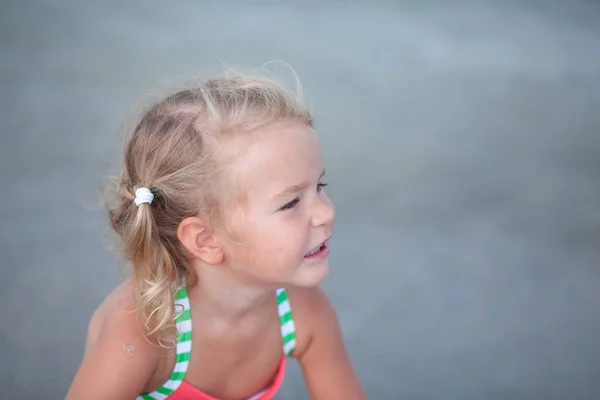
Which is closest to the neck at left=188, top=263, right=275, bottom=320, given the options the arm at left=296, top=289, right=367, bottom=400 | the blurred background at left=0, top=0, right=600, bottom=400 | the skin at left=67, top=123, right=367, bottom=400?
the skin at left=67, top=123, right=367, bottom=400

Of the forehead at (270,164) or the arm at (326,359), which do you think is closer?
the forehead at (270,164)

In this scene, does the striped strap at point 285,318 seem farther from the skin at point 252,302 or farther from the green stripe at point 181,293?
the green stripe at point 181,293

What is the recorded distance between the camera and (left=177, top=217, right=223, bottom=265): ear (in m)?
1.10

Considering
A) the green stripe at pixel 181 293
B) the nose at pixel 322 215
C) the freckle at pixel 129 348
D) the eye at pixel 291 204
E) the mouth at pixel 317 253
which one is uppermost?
the eye at pixel 291 204

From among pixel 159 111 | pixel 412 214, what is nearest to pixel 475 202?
pixel 412 214

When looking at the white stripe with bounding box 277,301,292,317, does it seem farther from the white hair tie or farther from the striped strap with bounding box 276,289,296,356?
the white hair tie

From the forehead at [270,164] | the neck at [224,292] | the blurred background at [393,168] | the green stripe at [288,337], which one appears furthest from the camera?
the blurred background at [393,168]

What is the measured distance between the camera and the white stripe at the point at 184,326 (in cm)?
116

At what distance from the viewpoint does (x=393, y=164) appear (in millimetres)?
2182

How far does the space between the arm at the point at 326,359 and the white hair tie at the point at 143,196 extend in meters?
0.31

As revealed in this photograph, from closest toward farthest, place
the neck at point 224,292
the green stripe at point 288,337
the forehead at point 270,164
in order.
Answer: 1. the forehead at point 270,164
2. the neck at point 224,292
3. the green stripe at point 288,337

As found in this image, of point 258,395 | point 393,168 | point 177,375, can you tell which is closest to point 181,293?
point 177,375

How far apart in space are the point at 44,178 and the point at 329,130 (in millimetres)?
782

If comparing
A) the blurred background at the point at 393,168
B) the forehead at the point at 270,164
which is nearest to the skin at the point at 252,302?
the forehead at the point at 270,164
